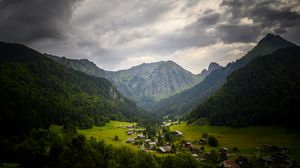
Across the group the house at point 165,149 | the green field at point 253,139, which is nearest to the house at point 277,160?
the green field at point 253,139

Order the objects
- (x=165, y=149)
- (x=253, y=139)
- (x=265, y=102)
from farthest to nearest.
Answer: (x=265, y=102) < (x=253, y=139) < (x=165, y=149)

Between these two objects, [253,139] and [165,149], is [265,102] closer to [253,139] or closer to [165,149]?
[253,139]

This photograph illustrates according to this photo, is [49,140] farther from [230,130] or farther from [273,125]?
[273,125]

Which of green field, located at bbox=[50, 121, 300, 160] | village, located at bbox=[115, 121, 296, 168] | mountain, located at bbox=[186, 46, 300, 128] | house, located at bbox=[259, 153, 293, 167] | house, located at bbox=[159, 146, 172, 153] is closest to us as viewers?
house, located at bbox=[259, 153, 293, 167]

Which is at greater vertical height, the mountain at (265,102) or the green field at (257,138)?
the mountain at (265,102)

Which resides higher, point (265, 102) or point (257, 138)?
point (265, 102)

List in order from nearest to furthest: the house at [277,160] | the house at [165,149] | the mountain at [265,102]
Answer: the house at [277,160], the house at [165,149], the mountain at [265,102]

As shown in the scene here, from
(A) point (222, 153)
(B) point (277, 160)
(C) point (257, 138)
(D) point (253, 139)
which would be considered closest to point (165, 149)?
(A) point (222, 153)

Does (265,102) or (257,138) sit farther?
(265,102)

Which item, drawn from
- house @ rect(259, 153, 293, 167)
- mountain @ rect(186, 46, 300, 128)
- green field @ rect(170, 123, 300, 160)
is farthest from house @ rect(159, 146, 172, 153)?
mountain @ rect(186, 46, 300, 128)

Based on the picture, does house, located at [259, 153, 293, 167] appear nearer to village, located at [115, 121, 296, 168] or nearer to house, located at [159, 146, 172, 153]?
village, located at [115, 121, 296, 168]

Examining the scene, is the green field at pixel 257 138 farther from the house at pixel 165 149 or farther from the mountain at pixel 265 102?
the house at pixel 165 149

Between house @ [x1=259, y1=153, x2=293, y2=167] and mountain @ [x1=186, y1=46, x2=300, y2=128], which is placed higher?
mountain @ [x1=186, y1=46, x2=300, y2=128]

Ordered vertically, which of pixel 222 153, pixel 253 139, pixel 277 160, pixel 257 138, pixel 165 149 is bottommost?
pixel 165 149
